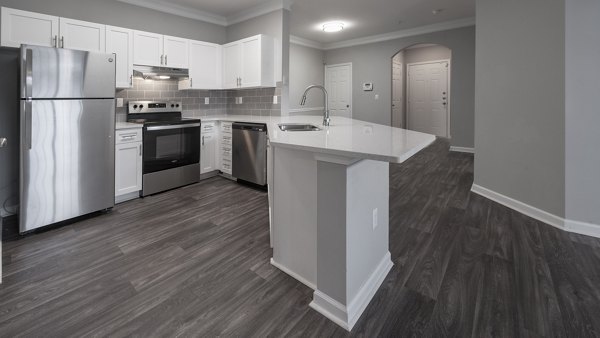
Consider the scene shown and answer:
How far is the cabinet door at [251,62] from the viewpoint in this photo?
4.34 metres

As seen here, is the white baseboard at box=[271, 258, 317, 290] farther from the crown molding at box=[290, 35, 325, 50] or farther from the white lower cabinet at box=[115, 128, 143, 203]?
the crown molding at box=[290, 35, 325, 50]

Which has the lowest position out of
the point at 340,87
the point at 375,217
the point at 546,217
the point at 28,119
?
the point at 546,217

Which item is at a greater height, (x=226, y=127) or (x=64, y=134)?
(x=226, y=127)

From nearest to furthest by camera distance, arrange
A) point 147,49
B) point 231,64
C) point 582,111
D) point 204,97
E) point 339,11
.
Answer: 1. point 582,111
2. point 147,49
3. point 231,64
4. point 204,97
5. point 339,11

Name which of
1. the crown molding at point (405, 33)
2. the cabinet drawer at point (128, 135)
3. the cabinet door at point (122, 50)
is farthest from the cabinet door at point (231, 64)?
the crown molding at point (405, 33)

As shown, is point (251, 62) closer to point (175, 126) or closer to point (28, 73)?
point (175, 126)

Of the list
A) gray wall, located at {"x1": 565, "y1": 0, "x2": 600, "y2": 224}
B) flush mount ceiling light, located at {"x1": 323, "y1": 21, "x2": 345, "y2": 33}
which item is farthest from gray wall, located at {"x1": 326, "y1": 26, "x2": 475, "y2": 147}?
gray wall, located at {"x1": 565, "y1": 0, "x2": 600, "y2": 224}

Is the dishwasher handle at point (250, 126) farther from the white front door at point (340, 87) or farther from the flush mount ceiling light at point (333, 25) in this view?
the white front door at point (340, 87)

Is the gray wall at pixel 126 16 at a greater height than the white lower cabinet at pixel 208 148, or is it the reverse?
the gray wall at pixel 126 16

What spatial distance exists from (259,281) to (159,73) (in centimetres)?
325

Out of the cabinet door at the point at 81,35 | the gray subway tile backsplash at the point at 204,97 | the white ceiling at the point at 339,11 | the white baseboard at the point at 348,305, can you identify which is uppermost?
the white ceiling at the point at 339,11

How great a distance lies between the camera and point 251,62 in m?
4.43

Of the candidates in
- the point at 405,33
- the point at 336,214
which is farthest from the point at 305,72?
the point at 336,214

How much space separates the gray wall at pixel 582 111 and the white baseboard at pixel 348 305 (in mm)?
2221
